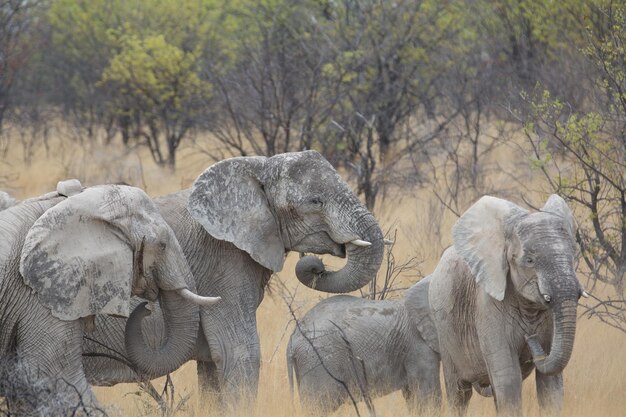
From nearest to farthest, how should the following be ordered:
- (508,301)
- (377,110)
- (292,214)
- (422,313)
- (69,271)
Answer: (69,271)
(508,301)
(292,214)
(422,313)
(377,110)

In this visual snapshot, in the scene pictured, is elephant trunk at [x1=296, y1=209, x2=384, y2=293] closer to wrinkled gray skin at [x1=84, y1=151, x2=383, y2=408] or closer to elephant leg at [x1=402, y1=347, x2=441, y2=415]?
wrinkled gray skin at [x1=84, y1=151, x2=383, y2=408]

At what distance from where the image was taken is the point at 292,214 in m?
6.09

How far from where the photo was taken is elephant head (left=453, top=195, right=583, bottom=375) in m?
5.05

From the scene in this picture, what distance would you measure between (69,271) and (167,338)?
28.4 inches

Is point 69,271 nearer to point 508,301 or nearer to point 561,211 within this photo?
point 508,301

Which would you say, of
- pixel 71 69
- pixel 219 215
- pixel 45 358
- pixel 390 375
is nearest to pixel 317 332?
pixel 390 375

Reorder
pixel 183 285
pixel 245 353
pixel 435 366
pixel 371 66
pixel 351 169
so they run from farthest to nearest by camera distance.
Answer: pixel 371 66 → pixel 351 169 → pixel 435 366 → pixel 245 353 → pixel 183 285

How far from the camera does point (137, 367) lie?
5582 millimetres

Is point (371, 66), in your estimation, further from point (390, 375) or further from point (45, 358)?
point (45, 358)

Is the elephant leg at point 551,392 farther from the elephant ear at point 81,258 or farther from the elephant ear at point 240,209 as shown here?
the elephant ear at point 81,258

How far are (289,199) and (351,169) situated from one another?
7.14 m

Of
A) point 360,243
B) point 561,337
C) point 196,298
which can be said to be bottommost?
point 561,337

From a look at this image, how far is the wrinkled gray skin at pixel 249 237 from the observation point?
586 centimetres

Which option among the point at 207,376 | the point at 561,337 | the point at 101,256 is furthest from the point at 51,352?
the point at 561,337
